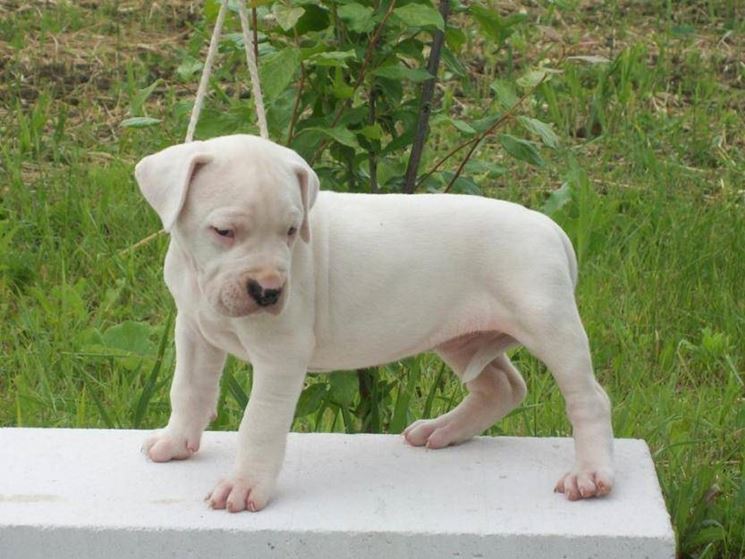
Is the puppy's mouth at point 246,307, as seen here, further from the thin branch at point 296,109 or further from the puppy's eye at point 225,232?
the thin branch at point 296,109

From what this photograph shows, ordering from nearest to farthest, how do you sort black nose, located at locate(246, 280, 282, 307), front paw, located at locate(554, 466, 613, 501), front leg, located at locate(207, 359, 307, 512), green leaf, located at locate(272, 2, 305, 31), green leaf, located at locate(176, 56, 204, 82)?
1. black nose, located at locate(246, 280, 282, 307)
2. front leg, located at locate(207, 359, 307, 512)
3. front paw, located at locate(554, 466, 613, 501)
4. green leaf, located at locate(272, 2, 305, 31)
5. green leaf, located at locate(176, 56, 204, 82)

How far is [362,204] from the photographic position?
3.05m

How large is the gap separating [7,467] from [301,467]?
618mm

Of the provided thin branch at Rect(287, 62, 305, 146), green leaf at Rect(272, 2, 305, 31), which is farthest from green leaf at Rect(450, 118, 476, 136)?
green leaf at Rect(272, 2, 305, 31)

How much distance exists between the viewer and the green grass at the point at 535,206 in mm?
4000

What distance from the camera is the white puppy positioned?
108 inches

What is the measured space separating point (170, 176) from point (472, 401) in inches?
38.5

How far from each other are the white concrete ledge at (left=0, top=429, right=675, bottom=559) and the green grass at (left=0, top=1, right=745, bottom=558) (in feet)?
1.20

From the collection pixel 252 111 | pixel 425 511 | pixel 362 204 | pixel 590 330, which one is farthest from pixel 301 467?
pixel 590 330

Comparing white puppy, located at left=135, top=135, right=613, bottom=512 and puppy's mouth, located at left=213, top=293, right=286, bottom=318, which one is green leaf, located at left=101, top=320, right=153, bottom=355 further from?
puppy's mouth, located at left=213, top=293, right=286, bottom=318

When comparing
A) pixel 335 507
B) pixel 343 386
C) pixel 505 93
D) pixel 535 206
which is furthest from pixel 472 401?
pixel 535 206

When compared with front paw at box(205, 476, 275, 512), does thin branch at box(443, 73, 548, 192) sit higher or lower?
higher

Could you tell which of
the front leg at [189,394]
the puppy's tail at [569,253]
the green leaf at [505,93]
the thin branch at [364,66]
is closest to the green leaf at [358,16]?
the thin branch at [364,66]

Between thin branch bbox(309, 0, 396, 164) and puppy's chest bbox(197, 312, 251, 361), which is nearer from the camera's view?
puppy's chest bbox(197, 312, 251, 361)
